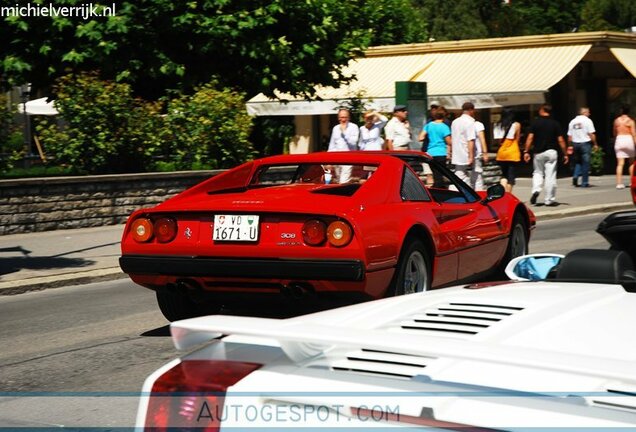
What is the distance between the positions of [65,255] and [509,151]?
32.7 ft

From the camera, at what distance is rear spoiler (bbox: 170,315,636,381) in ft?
7.33

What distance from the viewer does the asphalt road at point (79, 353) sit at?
19.2 ft

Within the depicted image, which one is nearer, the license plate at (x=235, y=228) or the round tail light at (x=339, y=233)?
the round tail light at (x=339, y=233)

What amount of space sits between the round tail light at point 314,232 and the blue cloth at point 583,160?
1946 centimetres

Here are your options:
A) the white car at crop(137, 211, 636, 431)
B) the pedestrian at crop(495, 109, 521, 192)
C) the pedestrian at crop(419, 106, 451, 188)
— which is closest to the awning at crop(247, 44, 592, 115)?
the pedestrian at crop(495, 109, 521, 192)

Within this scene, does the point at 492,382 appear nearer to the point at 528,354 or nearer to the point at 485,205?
the point at 528,354

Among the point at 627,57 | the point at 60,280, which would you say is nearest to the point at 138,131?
the point at 60,280

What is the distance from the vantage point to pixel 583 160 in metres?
26.5

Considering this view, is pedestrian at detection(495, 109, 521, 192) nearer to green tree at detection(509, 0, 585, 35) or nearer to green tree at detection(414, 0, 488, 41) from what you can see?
green tree at detection(414, 0, 488, 41)

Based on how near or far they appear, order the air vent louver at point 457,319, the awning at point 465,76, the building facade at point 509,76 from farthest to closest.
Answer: the building facade at point 509,76 → the awning at point 465,76 → the air vent louver at point 457,319

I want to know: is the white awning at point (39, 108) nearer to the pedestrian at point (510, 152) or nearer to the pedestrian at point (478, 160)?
the pedestrian at point (510, 152)

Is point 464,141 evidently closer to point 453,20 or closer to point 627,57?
point 627,57

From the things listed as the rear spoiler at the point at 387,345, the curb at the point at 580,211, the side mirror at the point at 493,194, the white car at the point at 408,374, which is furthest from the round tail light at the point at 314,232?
the curb at the point at 580,211

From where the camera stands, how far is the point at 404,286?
26.5 ft
